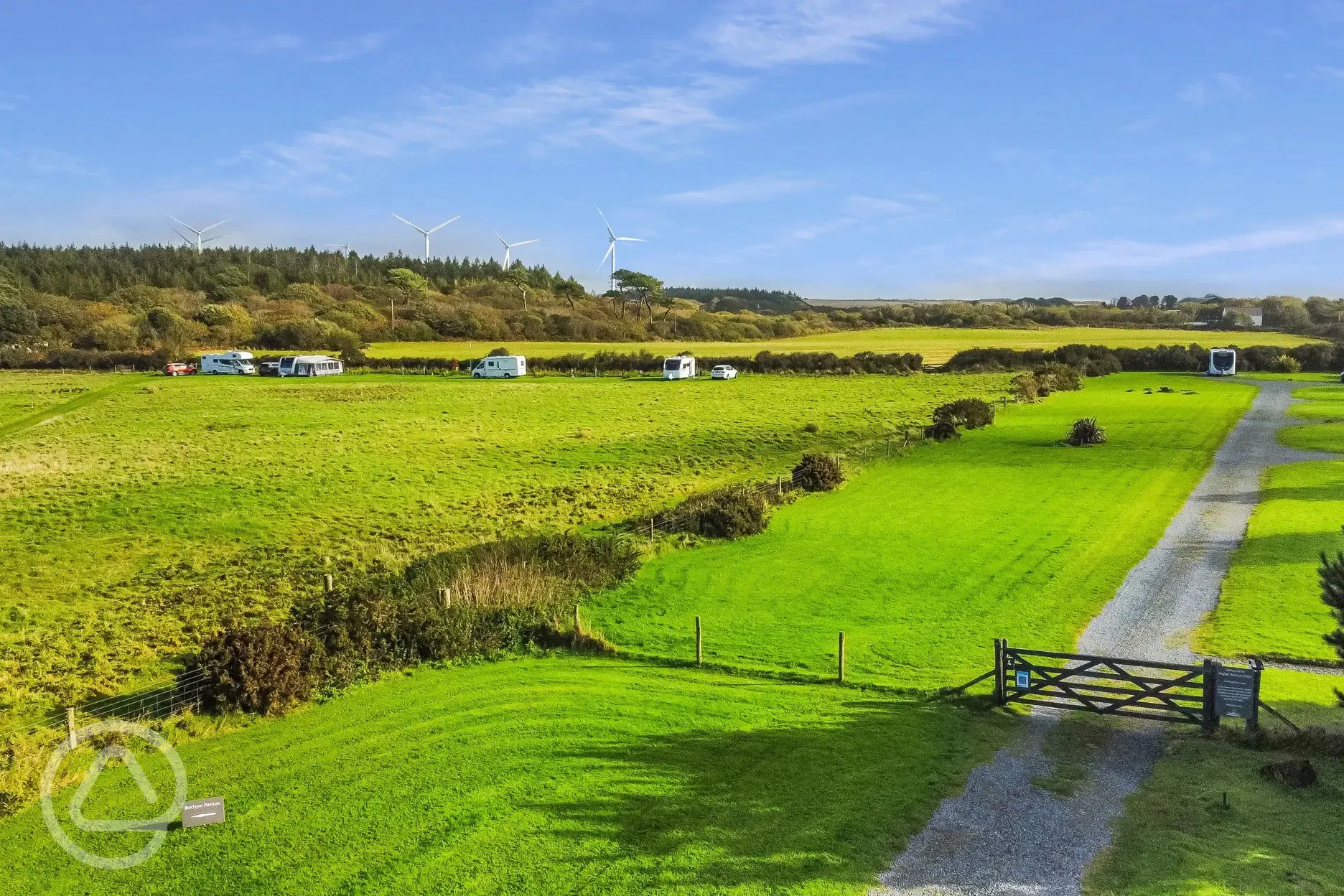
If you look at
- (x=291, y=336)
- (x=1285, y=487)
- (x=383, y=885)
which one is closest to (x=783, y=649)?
(x=383, y=885)

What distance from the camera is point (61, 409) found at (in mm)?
69125

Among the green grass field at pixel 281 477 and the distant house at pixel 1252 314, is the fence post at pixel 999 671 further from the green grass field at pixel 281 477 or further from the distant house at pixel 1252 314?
the distant house at pixel 1252 314

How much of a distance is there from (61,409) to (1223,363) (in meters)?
104

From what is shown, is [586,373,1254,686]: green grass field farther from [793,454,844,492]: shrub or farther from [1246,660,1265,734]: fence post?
[1246,660,1265,734]: fence post

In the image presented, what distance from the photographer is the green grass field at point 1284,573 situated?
22.2 metres

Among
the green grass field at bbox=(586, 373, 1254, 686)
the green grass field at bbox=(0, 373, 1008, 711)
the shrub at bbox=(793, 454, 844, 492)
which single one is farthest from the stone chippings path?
the green grass field at bbox=(0, 373, 1008, 711)

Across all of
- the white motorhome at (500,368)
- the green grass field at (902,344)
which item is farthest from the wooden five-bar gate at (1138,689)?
the green grass field at (902,344)

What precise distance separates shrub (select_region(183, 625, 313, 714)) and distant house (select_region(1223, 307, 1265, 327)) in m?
193

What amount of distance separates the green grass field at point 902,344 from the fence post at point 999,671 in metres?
99.8

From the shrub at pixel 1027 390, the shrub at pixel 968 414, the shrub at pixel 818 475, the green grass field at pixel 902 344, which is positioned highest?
the green grass field at pixel 902 344

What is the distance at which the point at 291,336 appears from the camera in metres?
128

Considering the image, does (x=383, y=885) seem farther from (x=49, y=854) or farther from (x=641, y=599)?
(x=641, y=599)

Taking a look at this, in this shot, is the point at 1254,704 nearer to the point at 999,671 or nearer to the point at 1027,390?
the point at 999,671

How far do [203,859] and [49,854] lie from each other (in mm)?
2430
